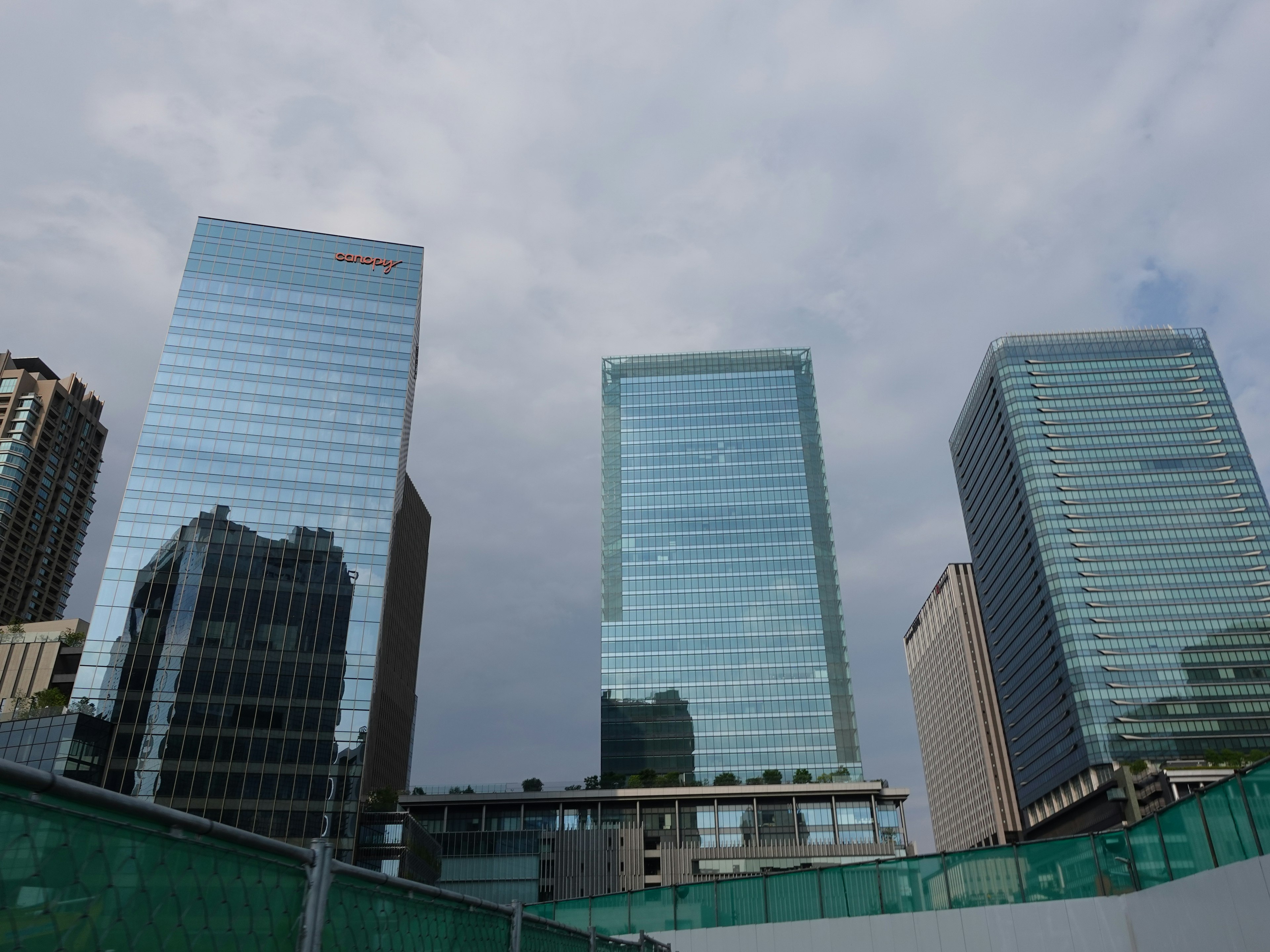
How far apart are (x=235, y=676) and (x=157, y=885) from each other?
9191 cm

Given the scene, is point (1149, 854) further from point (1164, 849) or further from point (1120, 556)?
point (1120, 556)

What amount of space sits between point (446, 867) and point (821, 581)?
216 ft

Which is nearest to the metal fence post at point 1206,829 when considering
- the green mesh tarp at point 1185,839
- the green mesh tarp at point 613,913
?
the green mesh tarp at point 1185,839

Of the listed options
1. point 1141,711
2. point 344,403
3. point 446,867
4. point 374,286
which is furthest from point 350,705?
point 1141,711

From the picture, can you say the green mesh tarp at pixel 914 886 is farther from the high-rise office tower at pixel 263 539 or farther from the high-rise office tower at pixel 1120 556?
the high-rise office tower at pixel 1120 556

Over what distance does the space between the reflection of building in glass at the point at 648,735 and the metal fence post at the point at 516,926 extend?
389 feet

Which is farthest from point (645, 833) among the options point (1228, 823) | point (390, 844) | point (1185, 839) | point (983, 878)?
point (1228, 823)

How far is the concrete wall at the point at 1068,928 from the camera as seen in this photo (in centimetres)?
1833

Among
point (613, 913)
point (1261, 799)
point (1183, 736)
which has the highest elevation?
point (1183, 736)

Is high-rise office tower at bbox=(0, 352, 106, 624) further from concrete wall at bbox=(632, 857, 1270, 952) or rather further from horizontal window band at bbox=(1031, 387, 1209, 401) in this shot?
horizontal window band at bbox=(1031, 387, 1209, 401)

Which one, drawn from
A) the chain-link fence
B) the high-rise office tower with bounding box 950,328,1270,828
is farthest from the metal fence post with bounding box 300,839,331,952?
the high-rise office tower with bounding box 950,328,1270,828

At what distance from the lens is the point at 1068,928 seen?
23531mm

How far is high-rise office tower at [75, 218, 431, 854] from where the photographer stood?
271 ft

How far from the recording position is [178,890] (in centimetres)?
385
